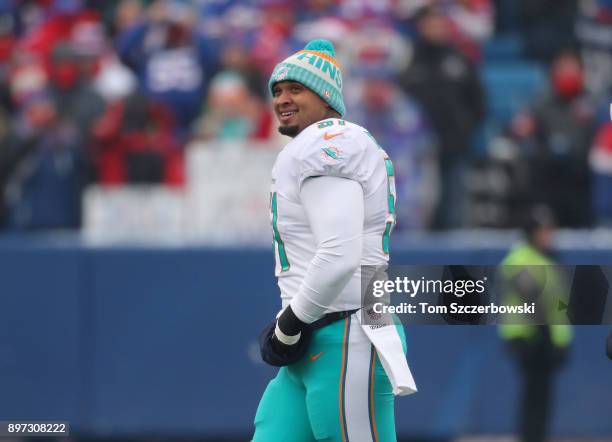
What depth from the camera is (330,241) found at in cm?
432

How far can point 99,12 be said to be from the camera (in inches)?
531

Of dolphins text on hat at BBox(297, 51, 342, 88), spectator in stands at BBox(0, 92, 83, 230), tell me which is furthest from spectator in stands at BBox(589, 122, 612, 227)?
dolphins text on hat at BBox(297, 51, 342, 88)

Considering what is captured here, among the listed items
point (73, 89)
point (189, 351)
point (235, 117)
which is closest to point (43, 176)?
point (73, 89)

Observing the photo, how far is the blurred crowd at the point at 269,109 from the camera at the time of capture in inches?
398

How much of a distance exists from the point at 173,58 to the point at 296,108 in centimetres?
698

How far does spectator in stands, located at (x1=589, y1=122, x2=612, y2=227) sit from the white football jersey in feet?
19.1

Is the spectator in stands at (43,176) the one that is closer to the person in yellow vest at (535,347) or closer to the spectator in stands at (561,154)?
the person in yellow vest at (535,347)

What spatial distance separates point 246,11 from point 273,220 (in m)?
Result: 8.24

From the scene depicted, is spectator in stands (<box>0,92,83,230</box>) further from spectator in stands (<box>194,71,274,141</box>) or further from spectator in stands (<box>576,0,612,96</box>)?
spectator in stands (<box>576,0,612,96</box>)

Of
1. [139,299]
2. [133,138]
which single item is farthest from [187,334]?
[133,138]

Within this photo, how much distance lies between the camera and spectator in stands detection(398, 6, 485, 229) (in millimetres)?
10414

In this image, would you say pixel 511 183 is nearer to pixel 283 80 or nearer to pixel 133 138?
pixel 133 138

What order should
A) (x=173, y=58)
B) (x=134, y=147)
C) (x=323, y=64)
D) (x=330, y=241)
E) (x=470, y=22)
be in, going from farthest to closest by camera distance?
(x=470, y=22), (x=173, y=58), (x=134, y=147), (x=323, y=64), (x=330, y=241)

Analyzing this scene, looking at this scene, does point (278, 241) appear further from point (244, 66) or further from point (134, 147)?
point (244, 66)
